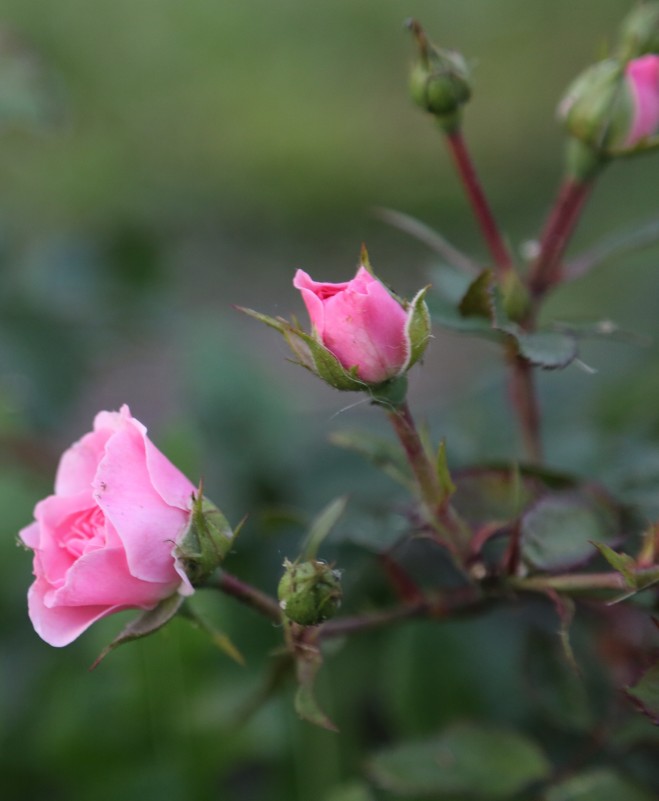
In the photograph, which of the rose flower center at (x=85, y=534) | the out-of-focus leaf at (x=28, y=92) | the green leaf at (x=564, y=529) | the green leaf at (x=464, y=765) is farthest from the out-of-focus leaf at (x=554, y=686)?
the out-of-focus leaf at (x=28, y=92)

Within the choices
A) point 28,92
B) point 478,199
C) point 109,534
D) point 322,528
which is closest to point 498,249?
point 478,199

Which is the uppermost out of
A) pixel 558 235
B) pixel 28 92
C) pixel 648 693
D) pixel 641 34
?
pixel 28 92

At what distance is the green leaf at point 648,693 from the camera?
522 millimetres

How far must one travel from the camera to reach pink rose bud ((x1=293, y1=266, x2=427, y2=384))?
1.63 ft

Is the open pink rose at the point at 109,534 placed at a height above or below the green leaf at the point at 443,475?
above

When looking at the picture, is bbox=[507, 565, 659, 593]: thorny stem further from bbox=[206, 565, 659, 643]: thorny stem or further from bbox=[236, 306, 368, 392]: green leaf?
bbox=[236, 306, 368, 392]: green leaf

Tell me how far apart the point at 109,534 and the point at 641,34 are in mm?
486

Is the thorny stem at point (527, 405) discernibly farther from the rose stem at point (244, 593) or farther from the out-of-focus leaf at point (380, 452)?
the rose stem at point (244, 593)

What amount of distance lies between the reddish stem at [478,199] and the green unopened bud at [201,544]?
11.4 inches

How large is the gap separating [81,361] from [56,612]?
780mm

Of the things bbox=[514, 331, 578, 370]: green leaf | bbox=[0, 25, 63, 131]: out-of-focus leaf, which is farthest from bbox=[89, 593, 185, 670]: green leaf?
bbox=[0, 25, 63, 131]: out-of-focus leaf

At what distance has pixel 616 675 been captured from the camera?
0.74 metres

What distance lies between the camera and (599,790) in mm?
650

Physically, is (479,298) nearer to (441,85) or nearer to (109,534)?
(441,85)
